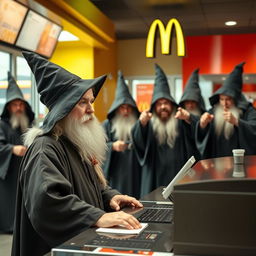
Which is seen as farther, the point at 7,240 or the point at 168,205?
the point at 7,240

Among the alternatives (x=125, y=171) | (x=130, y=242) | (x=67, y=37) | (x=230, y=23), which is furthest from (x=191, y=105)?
(x=130, y=242)

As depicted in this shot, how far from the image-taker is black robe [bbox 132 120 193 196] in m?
4.85

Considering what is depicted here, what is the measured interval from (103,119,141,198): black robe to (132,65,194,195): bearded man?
0.28m

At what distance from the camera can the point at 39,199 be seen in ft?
5.69

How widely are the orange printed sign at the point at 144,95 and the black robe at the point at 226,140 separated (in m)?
4.70

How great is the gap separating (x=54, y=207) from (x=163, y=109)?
3.36 metres

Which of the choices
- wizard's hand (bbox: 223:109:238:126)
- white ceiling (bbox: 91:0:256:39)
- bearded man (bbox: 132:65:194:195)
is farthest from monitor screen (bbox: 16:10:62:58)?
wizard's hand (bbox: 223:109:238:126)

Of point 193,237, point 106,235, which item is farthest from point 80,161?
point 193,237

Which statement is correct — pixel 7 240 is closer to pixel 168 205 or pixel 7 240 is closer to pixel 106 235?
pixel 168 205

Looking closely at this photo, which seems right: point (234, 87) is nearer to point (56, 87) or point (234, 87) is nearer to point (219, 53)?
point (56, 87)

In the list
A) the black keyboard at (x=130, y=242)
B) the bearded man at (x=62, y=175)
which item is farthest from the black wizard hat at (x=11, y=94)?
the black keyboard at (x=130, y=242)

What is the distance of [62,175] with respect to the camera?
1.83 m

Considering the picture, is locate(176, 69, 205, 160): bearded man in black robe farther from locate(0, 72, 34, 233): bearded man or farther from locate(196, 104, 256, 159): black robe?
locate(0, 72, 34, 233): bearded man

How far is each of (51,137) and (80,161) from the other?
0.63 ft
